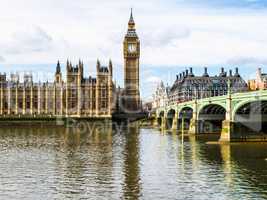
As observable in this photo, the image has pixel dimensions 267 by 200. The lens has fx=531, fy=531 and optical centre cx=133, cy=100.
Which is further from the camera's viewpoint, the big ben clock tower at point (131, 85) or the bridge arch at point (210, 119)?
the big ben clock tower at point (131, 85)

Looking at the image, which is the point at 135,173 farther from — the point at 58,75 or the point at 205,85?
the point at 205,85

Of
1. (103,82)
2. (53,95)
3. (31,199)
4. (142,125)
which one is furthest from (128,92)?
(31,199)

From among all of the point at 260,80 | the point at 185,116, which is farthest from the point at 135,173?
the point at 260,80

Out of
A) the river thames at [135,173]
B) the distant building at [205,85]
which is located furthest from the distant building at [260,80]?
the river thames at [135,173]

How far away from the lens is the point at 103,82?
578 ft

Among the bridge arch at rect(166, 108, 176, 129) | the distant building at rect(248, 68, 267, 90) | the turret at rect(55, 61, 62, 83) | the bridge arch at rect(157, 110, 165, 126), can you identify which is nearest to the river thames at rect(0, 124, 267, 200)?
the bridge arch at rect(166, 108, 176, 129)

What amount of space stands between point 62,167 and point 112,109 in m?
131

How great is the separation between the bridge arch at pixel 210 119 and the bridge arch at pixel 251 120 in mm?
12005

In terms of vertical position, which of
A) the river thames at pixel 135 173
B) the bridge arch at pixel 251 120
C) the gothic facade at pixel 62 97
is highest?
the gothic facade at pixel 62 97

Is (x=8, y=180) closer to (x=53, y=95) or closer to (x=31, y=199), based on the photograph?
(x=31, y=199)

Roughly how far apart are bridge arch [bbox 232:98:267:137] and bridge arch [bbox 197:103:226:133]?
1200 cm

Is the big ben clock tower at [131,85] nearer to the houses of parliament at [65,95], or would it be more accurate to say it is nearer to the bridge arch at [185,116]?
the houses of parliament at [65,95]

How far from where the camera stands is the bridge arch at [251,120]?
7006cm

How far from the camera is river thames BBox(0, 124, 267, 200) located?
32000 millimetres
